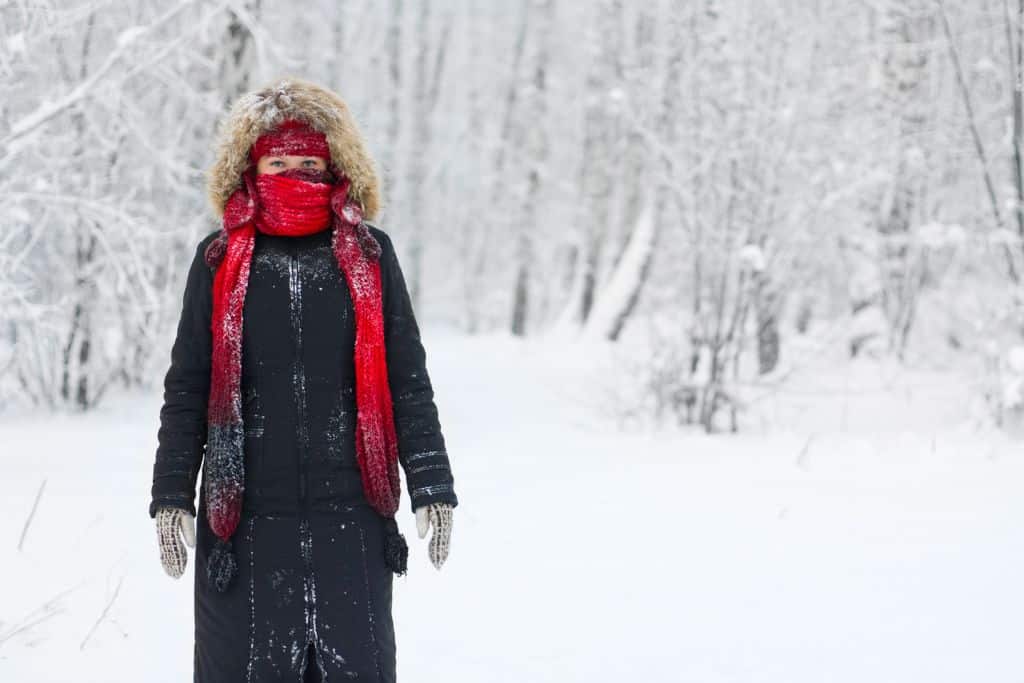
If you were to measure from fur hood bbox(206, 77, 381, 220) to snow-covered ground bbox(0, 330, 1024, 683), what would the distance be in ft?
6.65

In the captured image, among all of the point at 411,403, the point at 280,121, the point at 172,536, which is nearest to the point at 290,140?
the point at 280,121

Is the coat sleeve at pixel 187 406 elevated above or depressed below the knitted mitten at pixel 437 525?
above

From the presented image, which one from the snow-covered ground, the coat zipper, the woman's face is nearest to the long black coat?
the coat zipper

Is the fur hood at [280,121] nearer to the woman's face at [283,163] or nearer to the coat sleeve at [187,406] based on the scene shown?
the woman's face at [283,163]

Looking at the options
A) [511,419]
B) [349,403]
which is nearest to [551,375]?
[511,419]

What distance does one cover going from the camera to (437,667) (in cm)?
394

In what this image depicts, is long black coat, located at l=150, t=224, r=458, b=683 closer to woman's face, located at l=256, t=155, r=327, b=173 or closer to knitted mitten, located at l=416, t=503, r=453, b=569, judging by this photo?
knitted mitten, located at l=416, t=503, r=453, b=569

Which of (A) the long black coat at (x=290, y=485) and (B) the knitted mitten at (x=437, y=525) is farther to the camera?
(B) the knitted mitten at (x=437, y=525)

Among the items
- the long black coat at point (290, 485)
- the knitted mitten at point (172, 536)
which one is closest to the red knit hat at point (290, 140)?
the long black coat at point (290, 485)

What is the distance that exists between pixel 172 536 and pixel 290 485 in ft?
1.02

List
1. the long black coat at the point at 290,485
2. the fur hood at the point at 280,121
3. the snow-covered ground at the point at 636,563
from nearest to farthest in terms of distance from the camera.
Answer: the long black coat at the point at 290,485 → the fur hood at the point at 280,121 → the snow-covered ground at the point at 636,563

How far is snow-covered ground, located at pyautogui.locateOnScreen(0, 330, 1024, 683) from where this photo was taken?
156 inches

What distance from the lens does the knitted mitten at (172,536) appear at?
2.40 meters

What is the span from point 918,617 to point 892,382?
21.6ft
